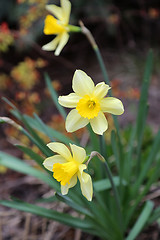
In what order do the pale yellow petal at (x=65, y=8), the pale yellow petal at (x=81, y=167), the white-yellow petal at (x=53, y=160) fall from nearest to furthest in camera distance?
the pale yellow petal at (x=81, y=167), the white-yellow petal at (x=53, y=160), the pale yellow petal at (x=65, y=8)

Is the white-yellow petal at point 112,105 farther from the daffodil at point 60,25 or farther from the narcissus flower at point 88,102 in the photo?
the daffodil at point 60,25

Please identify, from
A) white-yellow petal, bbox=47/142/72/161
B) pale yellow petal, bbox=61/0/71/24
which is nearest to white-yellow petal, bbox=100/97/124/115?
white-yellow petal, bbox=47/142/72/161

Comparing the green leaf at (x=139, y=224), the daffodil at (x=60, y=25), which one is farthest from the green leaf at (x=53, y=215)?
the daffodil at (x=60, y=25)

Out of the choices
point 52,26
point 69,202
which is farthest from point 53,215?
point 52,26

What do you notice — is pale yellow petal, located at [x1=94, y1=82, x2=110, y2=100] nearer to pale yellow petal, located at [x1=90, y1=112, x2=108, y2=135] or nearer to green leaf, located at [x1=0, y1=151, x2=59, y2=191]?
pale yellow petal, located at [x1=90, y1=112, x2=108, y2=135]

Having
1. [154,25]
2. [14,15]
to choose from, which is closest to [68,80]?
[14,15]

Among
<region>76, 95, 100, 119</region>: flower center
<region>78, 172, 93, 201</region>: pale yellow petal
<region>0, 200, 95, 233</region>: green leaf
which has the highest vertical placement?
<region>76, 95, 100, 119</region>: flower center
